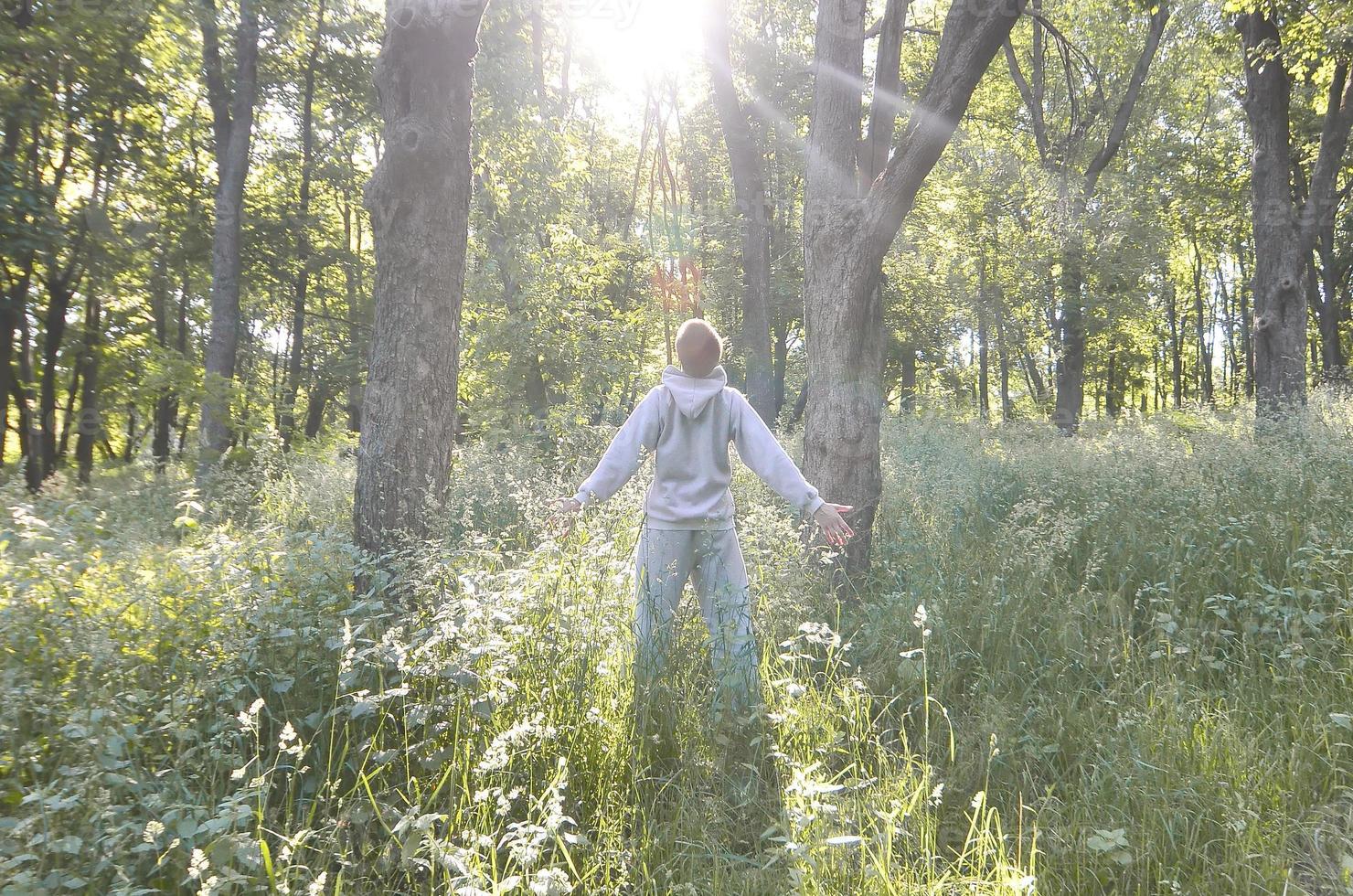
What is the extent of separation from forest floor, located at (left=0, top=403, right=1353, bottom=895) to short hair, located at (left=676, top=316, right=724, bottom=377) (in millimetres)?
1019

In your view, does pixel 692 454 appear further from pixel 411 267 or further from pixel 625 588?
pixel 411 267

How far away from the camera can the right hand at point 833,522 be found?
3924 millimetres

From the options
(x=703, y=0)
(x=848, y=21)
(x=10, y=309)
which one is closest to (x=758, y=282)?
(x=703, y=0)

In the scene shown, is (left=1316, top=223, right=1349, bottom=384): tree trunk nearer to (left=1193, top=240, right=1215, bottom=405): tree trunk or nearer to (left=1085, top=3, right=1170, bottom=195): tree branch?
(left=1085, top=3, right=1170, bottom=195): tree branch

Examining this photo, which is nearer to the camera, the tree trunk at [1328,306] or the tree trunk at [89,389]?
the tree trunk at [89,389]

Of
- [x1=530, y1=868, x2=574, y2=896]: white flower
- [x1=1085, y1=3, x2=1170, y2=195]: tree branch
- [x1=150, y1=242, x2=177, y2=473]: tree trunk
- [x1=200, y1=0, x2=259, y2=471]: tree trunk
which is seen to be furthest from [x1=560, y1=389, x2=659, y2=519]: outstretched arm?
[x1=150, y1=242, x2=177, y2=473]: tree trunk

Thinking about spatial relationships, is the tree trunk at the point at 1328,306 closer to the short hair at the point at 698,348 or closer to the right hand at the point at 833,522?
the right hand at the point at 833,522

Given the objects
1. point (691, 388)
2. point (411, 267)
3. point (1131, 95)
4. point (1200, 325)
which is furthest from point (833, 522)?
point (1200, 325)

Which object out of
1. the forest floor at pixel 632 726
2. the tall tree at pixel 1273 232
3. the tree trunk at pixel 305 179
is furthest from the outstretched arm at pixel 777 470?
the tree trunk at pixel 305 179

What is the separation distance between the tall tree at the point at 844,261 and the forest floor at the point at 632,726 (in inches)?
42.0

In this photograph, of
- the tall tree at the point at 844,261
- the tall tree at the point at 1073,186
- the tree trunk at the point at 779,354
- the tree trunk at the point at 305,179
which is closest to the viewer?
the tall tree at the point at 844,261

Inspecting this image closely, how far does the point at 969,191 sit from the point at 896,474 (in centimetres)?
1745

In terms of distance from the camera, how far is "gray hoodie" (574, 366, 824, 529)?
4.18 meters

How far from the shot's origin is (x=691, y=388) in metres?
4.30
